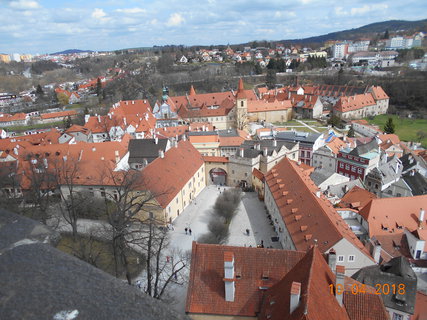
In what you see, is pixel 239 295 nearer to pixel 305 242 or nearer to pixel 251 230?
pixel 305 242

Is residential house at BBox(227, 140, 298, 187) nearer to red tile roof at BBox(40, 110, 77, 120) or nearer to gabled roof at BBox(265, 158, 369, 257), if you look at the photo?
gabled roof at BBox(265, 158, 369, 257)

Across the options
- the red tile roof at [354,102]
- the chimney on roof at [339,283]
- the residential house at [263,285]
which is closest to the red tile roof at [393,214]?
the residential house at [263,285]

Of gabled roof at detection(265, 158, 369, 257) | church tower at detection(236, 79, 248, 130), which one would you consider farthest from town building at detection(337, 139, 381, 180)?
church tower at detection(236, 79, 248, 130)

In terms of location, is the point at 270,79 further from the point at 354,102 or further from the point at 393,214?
the point at 393,214

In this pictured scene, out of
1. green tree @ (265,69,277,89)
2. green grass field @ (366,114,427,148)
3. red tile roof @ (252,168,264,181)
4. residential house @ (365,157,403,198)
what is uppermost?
green tree @ (265,69,277,89)

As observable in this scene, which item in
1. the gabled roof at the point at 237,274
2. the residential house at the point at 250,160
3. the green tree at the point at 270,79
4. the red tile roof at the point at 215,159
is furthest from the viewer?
the green tree at the point at 270,79

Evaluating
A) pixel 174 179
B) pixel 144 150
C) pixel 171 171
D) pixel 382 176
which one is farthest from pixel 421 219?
pixel 144 150

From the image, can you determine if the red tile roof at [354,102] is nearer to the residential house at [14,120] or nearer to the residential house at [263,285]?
the residential house at [263,285]
